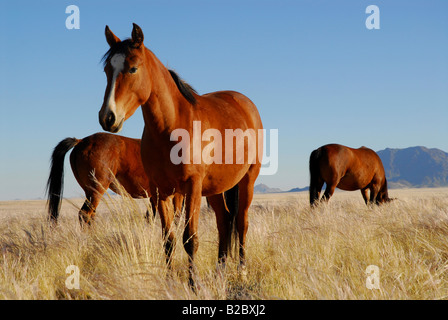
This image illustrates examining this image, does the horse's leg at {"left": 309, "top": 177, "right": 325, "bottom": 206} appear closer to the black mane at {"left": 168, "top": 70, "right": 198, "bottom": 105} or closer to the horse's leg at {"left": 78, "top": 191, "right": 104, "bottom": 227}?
the horse's leg at {"left": 78, "top": 191, "right": 104, "bottom": 227}

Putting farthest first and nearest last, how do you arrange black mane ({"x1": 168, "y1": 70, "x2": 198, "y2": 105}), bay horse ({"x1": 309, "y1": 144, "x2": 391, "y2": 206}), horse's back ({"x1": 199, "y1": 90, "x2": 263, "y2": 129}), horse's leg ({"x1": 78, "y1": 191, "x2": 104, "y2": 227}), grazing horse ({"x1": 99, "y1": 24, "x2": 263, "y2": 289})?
bay horse ({"x1": 309, "y1": 144, "x2": 391, "y2": 206})
horse's leg ({"x1": 78, "y1": 191, "x2": 104, "y2": 227})
horse's back ({"x1": 199, "y1": 90, "x2": 263, "y2": 129})
black mane ({"x1": 168, "y1": 70, "x2": 198, "y2": 105})
grazing horse ({"x1": 99, "y1": 24, "x2": 263, "y2": 289})

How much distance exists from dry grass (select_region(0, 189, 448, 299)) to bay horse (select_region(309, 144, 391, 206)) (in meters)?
5.71

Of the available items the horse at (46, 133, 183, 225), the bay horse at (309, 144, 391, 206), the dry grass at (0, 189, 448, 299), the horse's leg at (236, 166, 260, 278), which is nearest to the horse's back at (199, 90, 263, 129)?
the horse's leg at (236, 166, 260, 278)

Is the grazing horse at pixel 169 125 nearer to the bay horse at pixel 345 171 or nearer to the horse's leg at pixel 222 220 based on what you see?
the horse's leg at pixel 222 220

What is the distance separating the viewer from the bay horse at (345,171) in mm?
12023

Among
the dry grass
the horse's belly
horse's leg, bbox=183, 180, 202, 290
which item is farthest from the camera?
the horse's belly

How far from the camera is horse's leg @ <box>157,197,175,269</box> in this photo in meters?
3.73

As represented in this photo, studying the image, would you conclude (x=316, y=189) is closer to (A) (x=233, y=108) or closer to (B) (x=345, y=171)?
(B) (x=345, y=171)

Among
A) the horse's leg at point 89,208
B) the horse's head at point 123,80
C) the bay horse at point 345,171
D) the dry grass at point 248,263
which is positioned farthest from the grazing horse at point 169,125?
→ the bay horse at point 345,171
